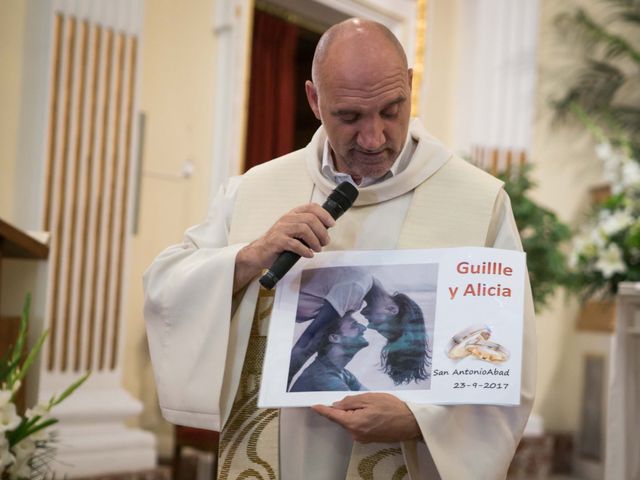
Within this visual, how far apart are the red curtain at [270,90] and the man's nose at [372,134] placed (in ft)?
15.8

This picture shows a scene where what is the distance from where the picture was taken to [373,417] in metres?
1.79

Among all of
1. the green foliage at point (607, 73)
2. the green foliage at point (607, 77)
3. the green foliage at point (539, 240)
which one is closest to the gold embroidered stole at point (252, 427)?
the green foliage at point (539, 240)

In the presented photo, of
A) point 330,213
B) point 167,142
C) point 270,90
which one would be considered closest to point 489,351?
point 330,213

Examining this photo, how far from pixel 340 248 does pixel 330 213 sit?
24 centimetres

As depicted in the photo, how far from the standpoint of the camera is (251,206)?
92.5 inches

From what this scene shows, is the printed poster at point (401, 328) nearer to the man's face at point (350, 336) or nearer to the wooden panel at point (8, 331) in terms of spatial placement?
the man's face at point (350, 336)

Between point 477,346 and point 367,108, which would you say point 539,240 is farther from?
point 477,346

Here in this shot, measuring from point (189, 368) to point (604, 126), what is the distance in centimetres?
641

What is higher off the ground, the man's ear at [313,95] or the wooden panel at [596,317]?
the man's ear at [313,95]

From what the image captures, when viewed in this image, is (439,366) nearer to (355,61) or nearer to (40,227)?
(355,61)

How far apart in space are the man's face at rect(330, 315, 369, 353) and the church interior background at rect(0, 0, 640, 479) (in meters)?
1.42

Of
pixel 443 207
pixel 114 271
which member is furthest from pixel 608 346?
pixel 443 207

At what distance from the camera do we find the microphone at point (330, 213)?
1.89 meters

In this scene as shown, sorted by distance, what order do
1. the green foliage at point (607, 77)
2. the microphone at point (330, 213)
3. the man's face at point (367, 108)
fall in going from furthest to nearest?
the green foliage at point (607, 77), the man's face at point (367, 108), the microphone at point (330, 213)
